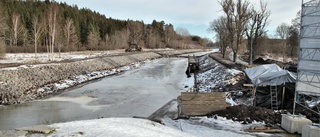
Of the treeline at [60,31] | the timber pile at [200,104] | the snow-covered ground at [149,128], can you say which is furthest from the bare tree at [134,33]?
the snow-covered ground at [149,128]

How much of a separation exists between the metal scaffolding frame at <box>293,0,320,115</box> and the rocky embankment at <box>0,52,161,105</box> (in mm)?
16338

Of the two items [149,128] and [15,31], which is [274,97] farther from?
[15,31]

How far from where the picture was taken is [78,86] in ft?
80.5

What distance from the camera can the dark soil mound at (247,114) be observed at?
37.2ft

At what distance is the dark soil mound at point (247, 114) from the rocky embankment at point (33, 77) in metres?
13.2

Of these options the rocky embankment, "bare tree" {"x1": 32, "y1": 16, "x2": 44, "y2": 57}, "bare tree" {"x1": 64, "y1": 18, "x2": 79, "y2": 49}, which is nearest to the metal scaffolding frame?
the rocky embankment

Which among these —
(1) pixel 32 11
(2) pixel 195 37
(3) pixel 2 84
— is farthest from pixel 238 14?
(2) pixel 195 37

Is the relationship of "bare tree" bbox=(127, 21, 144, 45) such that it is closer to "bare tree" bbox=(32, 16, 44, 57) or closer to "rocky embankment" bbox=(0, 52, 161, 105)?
"bare tree" bbox=(32, 16, 44, 57)

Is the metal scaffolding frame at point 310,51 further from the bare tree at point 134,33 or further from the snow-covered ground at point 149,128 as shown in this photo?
the bare tree at point 134,33

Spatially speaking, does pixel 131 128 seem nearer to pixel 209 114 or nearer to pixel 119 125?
pixel 119 125

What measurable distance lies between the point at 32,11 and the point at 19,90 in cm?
5512

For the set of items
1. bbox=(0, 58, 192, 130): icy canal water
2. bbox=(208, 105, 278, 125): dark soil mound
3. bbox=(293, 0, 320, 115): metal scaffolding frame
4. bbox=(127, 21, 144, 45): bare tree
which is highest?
bbox=(127, 21, 144, 45): bare tree

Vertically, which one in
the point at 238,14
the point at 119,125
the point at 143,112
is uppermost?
the point at 238,14

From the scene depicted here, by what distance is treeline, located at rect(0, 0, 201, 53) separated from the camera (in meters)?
43.2
